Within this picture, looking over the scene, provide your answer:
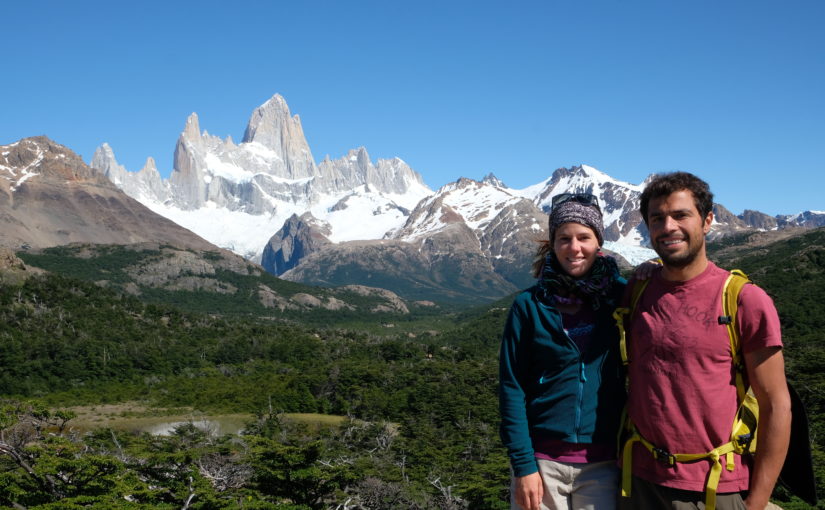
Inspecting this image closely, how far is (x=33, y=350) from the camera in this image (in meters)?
104

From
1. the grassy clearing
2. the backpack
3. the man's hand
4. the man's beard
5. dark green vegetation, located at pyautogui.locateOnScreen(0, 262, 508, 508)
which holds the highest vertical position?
the man's beard

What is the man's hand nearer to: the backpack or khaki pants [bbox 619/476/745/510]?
khaki pants [bbox 619/476/745/510]

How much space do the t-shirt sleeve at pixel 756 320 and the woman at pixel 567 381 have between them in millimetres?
1267

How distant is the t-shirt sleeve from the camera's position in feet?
17.5

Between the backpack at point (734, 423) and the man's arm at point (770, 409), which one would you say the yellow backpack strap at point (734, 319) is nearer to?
the backpack at point (734, 423)

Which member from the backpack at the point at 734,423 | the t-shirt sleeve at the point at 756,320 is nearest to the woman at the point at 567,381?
the backpack at the point at 734,423

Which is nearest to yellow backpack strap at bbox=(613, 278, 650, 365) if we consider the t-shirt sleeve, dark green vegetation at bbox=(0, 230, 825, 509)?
the t-shirt sleeve

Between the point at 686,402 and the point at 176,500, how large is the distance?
Answer: 81.9 ft

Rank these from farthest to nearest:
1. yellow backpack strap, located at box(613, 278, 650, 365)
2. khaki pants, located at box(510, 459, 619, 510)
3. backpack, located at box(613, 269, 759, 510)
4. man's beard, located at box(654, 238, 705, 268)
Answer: khaki pants, located at box(510, 459, 619, 510) → yellow backpack strap, located at box(613, 278, 650, 365) → man's beard, located at box(654, 238, 705, 268) → backpack, located at box(613, 269, 759, 510)

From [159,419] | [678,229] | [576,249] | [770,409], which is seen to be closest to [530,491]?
[770,409]


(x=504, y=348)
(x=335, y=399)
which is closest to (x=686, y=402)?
(x=504, y=348)

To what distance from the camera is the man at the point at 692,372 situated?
5445mm

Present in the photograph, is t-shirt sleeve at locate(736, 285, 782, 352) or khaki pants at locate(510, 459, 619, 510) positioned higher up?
t-shirt sleeve at locate(736, 285, 782, 352)

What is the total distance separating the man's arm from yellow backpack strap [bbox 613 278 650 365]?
1095 millimetres
